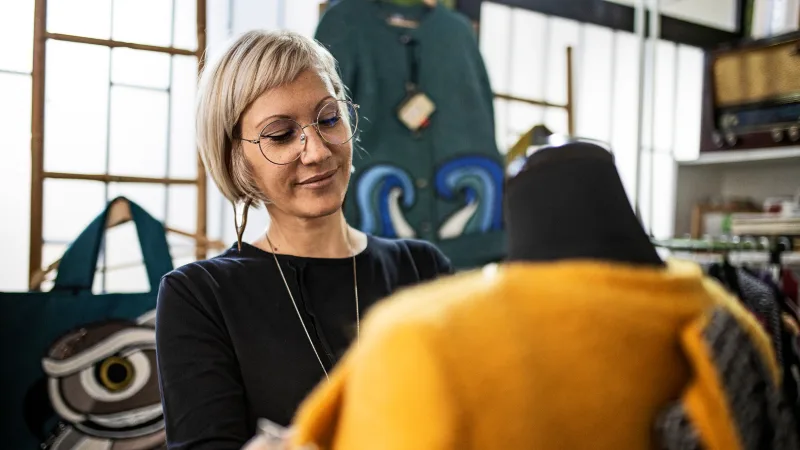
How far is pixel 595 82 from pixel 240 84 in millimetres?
1775

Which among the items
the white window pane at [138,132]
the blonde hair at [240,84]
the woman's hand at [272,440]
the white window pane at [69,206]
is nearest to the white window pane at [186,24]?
the white window pane at [138,132]

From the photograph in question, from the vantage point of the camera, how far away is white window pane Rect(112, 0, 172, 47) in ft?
5.14

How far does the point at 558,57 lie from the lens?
7.13 feet

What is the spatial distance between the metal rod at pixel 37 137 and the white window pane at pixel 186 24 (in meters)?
0.30

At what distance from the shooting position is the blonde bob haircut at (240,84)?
80 centimetres

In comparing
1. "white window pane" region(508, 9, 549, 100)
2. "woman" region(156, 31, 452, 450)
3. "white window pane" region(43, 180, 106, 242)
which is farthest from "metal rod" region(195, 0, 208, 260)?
"white window pane" region(508, 9, 549, 100)

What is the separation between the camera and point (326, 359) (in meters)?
0.81

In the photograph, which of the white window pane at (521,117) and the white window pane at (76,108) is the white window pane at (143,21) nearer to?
the white window pane at (76,108)

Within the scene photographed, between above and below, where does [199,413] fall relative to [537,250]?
below

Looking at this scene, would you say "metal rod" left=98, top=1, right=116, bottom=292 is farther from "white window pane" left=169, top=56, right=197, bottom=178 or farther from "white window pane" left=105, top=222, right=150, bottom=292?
"white window pane" left=169, top=56, right=197, bottom=178

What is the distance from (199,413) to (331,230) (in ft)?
1.06

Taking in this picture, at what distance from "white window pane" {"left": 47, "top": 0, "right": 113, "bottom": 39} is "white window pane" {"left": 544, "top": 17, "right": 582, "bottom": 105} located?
4.46 ft

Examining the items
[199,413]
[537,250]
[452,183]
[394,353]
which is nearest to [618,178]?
[537,250]

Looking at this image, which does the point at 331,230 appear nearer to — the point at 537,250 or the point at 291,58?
the point at 291,58
